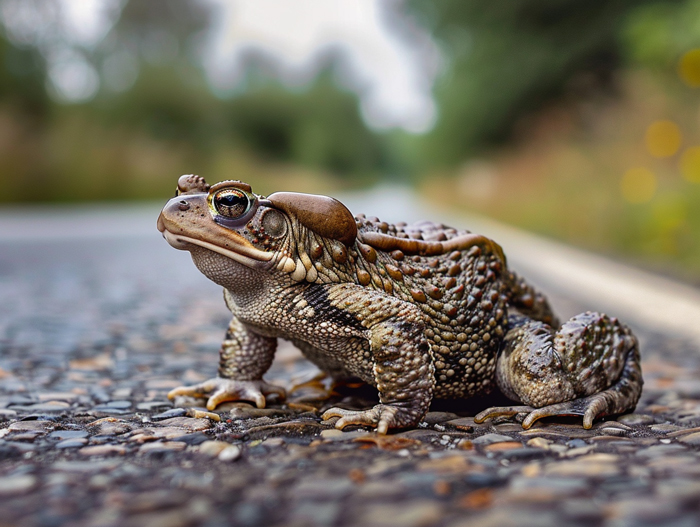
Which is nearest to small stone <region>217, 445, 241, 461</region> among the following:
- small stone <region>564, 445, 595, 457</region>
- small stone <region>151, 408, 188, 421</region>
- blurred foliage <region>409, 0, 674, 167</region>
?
small stone <region>151, 408, 188, 421</region>

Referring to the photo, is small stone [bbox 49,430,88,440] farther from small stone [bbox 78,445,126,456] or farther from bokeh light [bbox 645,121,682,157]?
bokeh light [bbox 645,121,682,157]

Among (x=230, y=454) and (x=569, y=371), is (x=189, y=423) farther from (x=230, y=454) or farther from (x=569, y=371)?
(x=569, y=371)

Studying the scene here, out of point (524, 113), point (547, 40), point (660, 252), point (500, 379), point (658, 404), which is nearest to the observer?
point (500, 379)

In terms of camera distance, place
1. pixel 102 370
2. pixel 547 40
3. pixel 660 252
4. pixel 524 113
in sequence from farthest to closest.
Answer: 1. pixel 524 113
2. pixel 547 40
3. pixel 660 252
4. pixel 102 370

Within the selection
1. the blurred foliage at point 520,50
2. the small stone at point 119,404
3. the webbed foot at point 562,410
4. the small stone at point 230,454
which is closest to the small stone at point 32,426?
the small stone at point 119,404

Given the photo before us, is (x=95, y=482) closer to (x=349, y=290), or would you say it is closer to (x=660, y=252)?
(x=349, y=290)

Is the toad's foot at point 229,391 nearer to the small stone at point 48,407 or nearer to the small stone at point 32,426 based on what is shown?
the small stone at point 48,407

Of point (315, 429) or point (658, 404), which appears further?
point (658, 404)

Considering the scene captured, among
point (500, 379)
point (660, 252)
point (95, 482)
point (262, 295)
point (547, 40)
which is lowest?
point (95, 482)

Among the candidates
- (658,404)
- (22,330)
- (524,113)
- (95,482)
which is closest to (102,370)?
(22,330)
